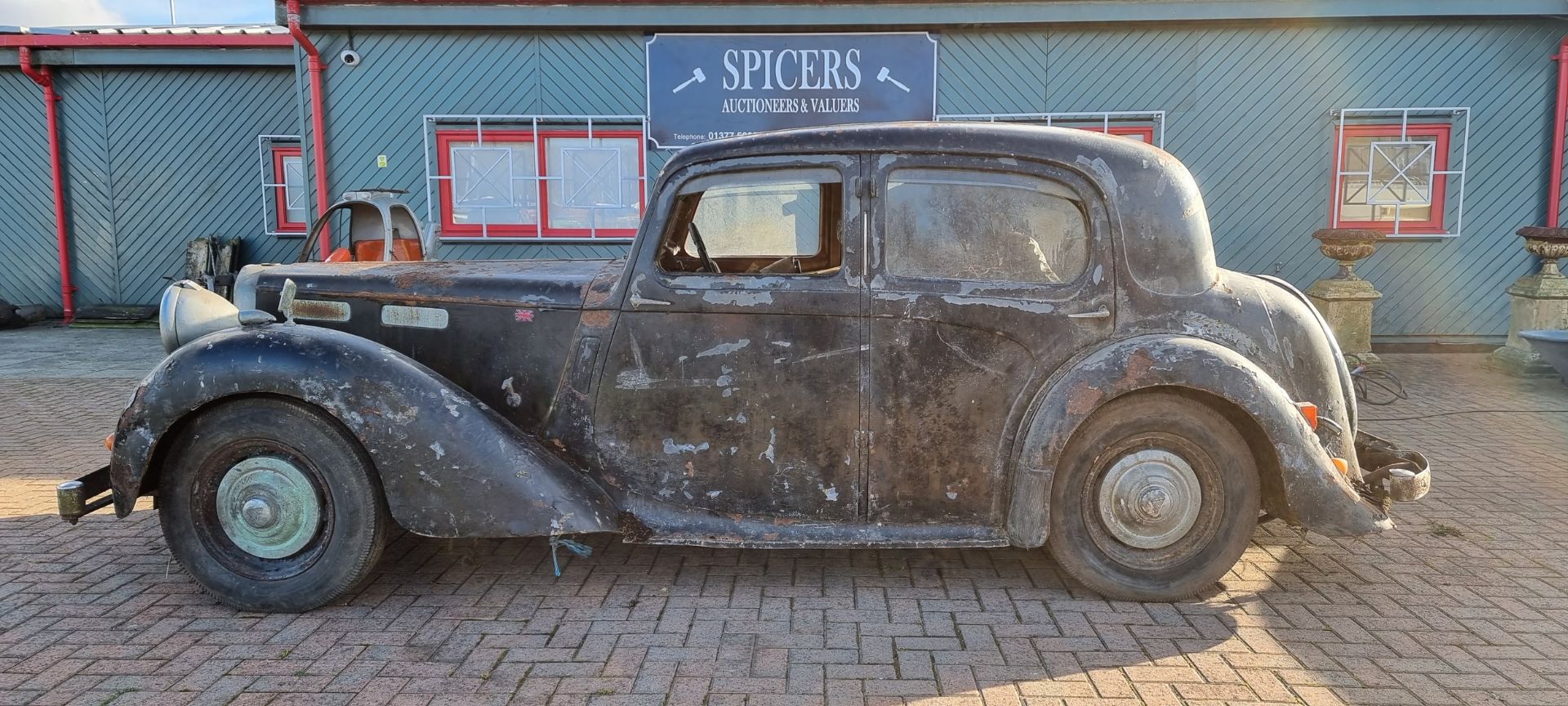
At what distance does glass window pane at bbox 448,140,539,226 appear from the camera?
984 centimetres

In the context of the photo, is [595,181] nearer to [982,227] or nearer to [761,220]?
[761,220]

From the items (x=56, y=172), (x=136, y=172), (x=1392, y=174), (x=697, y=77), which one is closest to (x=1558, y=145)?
(x=1392, y=174)

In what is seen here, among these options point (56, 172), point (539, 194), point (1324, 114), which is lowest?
point (539, 194)

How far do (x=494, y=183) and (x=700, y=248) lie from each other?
255 inches

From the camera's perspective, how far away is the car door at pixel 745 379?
11.9ft

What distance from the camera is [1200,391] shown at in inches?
139

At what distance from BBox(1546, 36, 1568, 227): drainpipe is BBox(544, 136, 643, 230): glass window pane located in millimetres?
8607

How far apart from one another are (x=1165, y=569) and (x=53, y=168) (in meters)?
13.2

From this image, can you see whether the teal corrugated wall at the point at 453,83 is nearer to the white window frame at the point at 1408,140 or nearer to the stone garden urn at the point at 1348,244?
the stone garden urn at the point at 1348,244

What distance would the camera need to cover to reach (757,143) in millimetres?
3750

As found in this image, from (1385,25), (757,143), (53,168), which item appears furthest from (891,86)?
(53,168)

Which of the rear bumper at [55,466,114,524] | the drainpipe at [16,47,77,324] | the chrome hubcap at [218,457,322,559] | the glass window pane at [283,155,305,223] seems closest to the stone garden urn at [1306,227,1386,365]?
the chrome hubcap at [218,457,322,559]

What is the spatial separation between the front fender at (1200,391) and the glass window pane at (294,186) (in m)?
10.6

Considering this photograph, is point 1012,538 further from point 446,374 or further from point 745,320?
point 446,374
